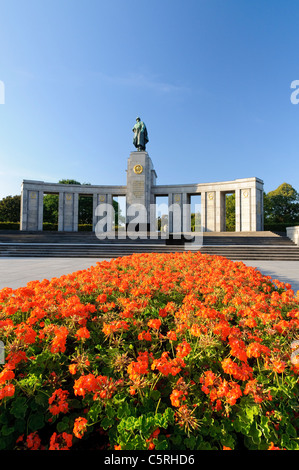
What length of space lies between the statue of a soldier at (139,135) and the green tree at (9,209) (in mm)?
35298

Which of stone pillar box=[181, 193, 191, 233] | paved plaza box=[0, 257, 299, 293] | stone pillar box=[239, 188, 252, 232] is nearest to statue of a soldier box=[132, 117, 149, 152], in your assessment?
stone pillar box=[181, 193, 191, 233]

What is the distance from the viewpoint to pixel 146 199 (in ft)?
116

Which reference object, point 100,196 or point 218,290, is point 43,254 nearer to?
point 218,290

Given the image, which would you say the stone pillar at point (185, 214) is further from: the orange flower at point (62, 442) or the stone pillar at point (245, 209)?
the orange flower at point (62, 442)

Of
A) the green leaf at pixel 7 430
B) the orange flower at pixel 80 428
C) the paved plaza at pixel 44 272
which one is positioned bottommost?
the green leaf at pixel 7 430

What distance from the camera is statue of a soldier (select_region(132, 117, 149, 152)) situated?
3588 cm

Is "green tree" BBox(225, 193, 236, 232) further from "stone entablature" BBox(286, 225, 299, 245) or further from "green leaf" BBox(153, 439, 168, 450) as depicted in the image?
"green leaf" BBox(153, 439, 168, 450)

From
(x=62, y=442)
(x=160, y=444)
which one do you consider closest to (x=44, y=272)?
(x=62, y=442)

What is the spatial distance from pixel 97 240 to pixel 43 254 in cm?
701

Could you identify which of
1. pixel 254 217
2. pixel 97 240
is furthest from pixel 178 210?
pixel 97 240

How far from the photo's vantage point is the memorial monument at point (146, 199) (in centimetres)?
3431

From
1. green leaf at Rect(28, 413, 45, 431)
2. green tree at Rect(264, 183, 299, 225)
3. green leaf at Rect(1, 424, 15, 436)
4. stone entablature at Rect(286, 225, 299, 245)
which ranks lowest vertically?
green leaf at Rect(28, 413, 45, 431)

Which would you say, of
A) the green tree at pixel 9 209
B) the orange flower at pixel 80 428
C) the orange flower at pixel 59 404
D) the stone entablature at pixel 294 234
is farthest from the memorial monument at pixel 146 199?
the orange flower at pixel 80 428
